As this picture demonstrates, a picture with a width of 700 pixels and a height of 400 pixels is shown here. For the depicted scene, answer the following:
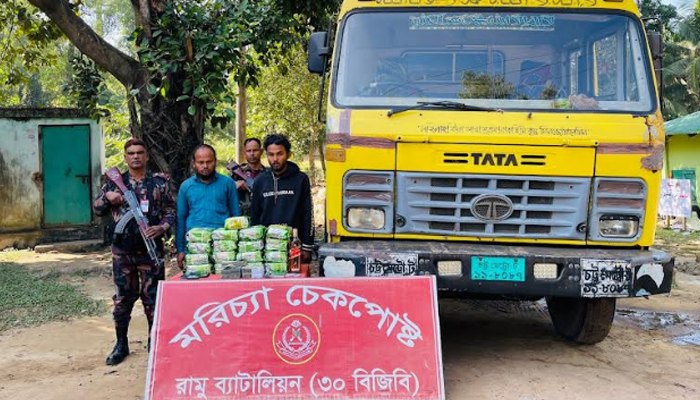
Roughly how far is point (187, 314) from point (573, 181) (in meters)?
2.59

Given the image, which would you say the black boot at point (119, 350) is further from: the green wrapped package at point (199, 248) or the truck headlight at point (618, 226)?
the truck headlight at point (618, 226)

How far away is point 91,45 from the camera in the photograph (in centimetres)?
841

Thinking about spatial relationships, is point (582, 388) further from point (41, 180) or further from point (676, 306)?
point (41, 180)

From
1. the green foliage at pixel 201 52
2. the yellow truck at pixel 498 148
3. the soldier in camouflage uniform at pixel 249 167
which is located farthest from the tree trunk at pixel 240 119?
the yellow truck at pixel 498 148

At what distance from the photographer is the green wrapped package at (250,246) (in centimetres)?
434

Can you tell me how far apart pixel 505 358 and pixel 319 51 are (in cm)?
271

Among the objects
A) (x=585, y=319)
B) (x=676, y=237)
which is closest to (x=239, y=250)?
(x=585, y=319)

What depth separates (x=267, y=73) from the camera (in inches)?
723

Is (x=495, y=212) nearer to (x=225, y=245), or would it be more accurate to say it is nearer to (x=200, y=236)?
(x=225, y=245)

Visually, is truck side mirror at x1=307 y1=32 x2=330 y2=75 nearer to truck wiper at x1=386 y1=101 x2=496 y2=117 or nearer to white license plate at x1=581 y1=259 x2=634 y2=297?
truck wiper at x1=386 y1=101 x2=496 y2=117

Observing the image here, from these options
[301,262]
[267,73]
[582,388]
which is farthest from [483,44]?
[267,73]

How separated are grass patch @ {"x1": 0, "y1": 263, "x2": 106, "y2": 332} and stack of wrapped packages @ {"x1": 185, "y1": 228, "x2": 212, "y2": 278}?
8.83 ft

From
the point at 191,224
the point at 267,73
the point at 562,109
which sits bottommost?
the point at 191,224

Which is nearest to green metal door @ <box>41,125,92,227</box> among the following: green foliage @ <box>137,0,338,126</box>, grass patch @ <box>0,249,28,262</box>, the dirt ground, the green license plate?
grass patch @ <box>0,249,28,262</box>
